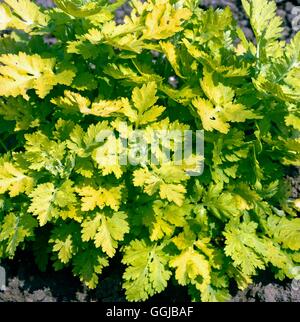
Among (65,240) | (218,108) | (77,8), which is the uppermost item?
(77,8)

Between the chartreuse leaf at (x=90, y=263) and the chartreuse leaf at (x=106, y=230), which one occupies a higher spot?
the chartreuse leaf at (x=106, y=230)

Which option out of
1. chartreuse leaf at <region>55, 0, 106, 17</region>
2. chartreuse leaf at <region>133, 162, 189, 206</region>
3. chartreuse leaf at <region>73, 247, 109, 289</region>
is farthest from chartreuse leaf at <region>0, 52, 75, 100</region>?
chartreuse leaf at <region>73, 247, 109, 289</region>

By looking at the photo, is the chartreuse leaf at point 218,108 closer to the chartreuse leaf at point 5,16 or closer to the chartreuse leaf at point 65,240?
the chartreuse leaf at point 65,240

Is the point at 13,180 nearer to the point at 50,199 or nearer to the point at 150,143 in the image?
the point at 50,199

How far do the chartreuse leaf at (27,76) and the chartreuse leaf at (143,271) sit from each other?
819 mm

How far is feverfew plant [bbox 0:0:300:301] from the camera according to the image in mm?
2438

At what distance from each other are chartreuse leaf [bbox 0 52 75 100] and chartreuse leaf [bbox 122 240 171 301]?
32.2 inches

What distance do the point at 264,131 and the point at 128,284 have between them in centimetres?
97

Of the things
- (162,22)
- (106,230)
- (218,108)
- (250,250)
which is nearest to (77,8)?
(162,22)

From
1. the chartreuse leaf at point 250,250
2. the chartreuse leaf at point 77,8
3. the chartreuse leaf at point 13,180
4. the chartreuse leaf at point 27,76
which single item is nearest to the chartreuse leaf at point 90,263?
the chartreuse leaf at point 13,180

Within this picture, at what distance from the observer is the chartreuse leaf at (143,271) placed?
8.34ft

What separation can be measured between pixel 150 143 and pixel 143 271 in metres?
0.60

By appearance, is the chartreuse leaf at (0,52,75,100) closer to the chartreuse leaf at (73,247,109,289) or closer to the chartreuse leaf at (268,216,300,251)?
the chartreuse leaf at (73,247,109,289)

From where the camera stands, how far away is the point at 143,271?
2561 millimetres
